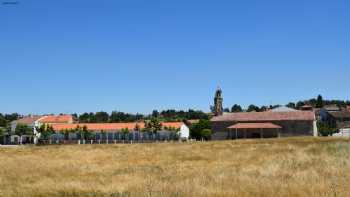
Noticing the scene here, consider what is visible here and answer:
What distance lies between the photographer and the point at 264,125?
98.7 meters

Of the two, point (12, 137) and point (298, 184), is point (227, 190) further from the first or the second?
point (12, 137)

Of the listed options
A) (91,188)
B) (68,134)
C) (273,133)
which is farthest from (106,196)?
(68,134)

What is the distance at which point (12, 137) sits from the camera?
122 meters

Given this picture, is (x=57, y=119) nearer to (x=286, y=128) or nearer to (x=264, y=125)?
(x=264, y=125)

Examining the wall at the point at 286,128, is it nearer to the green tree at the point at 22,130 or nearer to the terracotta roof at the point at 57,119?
the green tree at the point at 22,130

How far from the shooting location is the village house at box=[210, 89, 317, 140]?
97.0 meters

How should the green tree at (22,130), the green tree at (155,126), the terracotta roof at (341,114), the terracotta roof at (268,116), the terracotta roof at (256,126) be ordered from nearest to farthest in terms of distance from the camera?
the terracotta roof at (256,126)
the terracotta roof at (268,116)
the green tree at (155,126)
the green tree at (22,130)
the terracotta roof at (341,114)

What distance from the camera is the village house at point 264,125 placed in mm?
97000

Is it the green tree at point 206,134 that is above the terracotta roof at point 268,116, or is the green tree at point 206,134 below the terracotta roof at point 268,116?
below

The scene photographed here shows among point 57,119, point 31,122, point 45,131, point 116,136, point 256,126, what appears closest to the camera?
point 256,126

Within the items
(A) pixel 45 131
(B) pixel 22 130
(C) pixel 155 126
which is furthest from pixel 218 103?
(B) pixel 22 130

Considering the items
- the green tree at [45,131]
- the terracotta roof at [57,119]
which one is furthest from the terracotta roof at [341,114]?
the green tree at [45,131]

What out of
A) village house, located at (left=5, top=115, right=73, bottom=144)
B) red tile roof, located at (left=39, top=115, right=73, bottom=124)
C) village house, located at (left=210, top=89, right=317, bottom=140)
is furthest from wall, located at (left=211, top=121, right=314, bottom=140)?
red tile roof, located at (left=39, top=115, right=73, bottom=124)

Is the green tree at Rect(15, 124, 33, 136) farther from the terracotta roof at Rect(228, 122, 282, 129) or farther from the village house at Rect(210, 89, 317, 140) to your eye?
the terracotta roof at Rect(228, 122, 282, 129)
